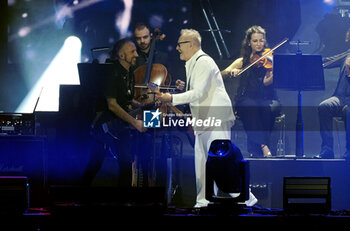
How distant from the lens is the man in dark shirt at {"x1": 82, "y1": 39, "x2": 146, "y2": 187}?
586cm

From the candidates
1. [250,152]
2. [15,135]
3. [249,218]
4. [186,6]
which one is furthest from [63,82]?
[249,218]

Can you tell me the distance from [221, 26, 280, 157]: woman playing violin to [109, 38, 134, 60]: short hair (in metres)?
1.13

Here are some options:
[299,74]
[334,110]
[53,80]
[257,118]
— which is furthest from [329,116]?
[53,80]

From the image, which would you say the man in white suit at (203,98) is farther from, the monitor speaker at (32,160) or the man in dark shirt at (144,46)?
the monitor speaker at (32,160)

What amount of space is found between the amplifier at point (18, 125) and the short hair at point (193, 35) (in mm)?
1864

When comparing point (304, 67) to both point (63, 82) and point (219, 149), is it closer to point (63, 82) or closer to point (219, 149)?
point (219, 149)

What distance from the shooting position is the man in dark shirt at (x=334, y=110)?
5.85m

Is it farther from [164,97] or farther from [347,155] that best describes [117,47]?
[347,155]

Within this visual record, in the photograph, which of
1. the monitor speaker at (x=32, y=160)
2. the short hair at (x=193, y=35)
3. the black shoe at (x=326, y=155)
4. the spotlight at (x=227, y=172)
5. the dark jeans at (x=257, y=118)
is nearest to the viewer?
the spotlight at (x=227, y=172)

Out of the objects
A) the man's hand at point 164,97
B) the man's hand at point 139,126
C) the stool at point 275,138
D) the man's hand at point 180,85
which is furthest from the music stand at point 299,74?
the man's hand at point 139,126

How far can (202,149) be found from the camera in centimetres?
586

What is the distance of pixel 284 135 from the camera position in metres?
5.88

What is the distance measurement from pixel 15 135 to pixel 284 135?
2.84 metres
